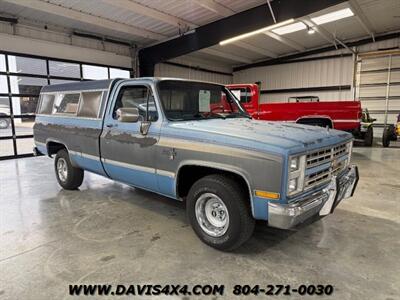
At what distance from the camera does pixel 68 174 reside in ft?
16.4

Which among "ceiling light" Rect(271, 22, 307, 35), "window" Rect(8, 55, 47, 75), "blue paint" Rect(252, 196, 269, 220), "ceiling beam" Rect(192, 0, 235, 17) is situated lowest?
"blue paint" Rect(252, 196, 269, 220)

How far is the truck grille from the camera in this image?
2576 mm

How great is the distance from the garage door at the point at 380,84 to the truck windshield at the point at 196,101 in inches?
505

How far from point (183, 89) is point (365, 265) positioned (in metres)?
2.83

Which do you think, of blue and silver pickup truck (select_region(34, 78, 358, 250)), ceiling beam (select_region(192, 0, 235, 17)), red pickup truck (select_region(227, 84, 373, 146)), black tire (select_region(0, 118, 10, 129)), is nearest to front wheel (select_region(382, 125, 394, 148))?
red pickup truck (select_region(227, 84, 373, 146))

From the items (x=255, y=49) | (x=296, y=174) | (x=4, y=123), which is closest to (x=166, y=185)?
(x=296, y=174)

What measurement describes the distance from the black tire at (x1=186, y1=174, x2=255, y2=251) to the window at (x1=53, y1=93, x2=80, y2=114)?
9.57 ft

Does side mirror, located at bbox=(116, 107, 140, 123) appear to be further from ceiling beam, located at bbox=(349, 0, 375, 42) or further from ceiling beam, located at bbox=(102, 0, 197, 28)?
ceiling beam, located at bbox=(349, 0, 375, 42)

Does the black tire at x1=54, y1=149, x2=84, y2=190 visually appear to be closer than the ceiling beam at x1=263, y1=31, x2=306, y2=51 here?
Yes

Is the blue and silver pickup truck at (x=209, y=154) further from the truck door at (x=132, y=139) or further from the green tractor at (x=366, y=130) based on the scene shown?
the green tractor at (x=366, y=130)

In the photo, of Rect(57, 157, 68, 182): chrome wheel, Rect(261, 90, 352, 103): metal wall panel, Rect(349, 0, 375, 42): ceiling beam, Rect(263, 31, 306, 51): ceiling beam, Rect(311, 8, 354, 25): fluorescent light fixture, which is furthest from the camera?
Rect(261, 90, 352, 103): metal wall panel

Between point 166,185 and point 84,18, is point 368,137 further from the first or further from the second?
point 84,18

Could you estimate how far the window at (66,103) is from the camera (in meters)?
4.66

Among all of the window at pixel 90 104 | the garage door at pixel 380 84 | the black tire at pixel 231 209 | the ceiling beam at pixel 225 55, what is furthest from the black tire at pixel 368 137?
the window at pixel 90 104
